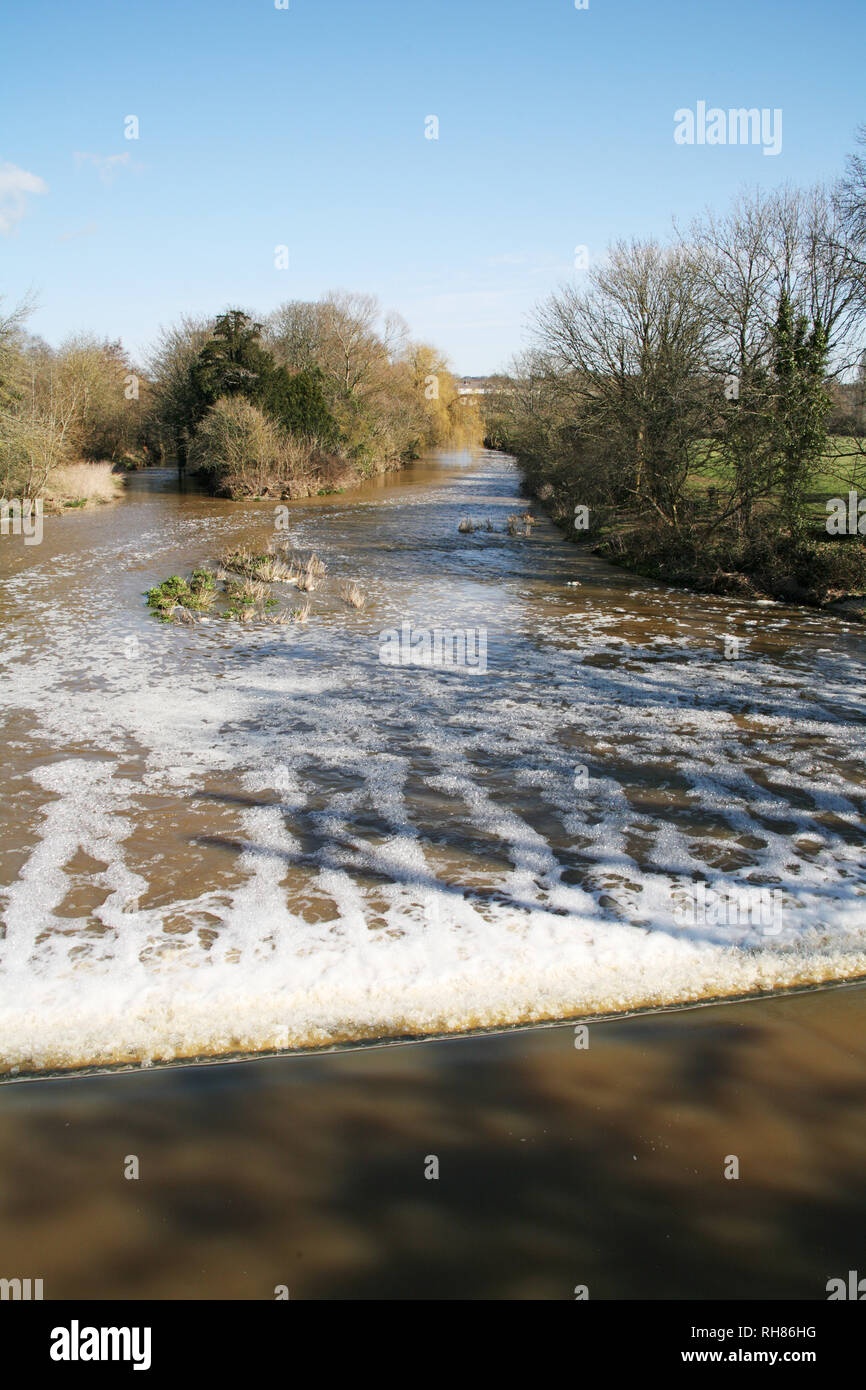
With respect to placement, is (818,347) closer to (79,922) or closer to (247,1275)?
(79,922)

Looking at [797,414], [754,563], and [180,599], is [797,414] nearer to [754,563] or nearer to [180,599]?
[754,563]

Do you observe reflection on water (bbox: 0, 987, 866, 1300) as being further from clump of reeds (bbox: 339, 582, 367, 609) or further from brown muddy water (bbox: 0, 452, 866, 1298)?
clump of reeds (bbox: 339, 582, 367, 609)

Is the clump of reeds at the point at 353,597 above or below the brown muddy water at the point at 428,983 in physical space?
above

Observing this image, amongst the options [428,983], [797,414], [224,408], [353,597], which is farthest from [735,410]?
[224,408]

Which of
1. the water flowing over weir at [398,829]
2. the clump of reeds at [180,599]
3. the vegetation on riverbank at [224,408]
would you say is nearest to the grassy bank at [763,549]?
the water flowing over weir at [398,829]

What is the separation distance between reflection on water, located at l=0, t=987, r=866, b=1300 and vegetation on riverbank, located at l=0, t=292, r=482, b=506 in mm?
25527

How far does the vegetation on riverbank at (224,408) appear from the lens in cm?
2839

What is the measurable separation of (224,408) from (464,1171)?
34883 mm

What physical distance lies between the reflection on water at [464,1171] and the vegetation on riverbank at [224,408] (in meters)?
25.5

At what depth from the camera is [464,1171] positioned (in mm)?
3592

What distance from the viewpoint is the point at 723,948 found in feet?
16.7

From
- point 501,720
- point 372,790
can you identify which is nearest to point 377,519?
point 501,720

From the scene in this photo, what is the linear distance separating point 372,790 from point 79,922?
2775 mm

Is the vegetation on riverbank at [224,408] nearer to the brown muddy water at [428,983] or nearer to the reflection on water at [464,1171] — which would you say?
the brown muddy water at [428,983]
